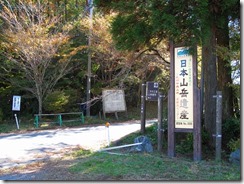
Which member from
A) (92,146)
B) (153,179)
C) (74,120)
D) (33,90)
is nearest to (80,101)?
(74,120)

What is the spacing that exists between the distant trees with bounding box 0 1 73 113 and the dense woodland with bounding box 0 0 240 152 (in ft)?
0.15

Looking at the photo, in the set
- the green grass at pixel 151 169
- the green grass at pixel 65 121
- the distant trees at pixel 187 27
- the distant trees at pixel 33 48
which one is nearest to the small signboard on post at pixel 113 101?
the green grass at pixel 65 121

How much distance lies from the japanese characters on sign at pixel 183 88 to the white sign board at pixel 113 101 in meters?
11.2

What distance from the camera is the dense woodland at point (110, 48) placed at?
650 centimetres

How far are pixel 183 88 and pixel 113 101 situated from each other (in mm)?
11990

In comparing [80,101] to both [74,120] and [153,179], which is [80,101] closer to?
[74,120]

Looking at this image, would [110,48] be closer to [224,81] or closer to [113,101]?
[113,101]

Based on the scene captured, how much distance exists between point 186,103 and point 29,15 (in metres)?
11.6

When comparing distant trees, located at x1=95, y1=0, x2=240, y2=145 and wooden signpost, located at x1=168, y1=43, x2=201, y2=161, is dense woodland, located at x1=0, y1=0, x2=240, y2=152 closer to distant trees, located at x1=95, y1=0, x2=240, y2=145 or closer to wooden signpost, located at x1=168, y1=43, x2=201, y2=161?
distant trees, located at x1=95, y1=0, x2=240, y2=145

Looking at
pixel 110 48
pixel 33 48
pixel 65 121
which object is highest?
pixel 110 48

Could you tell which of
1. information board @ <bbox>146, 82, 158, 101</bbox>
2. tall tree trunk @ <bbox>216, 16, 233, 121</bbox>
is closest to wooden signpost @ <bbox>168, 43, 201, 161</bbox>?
tall tree trunk @ <bbox>216, 16, 233, 121</bbox>

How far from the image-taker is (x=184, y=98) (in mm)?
6707

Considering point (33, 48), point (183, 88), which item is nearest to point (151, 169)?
point (183, 88)

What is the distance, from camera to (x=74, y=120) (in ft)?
55.4
